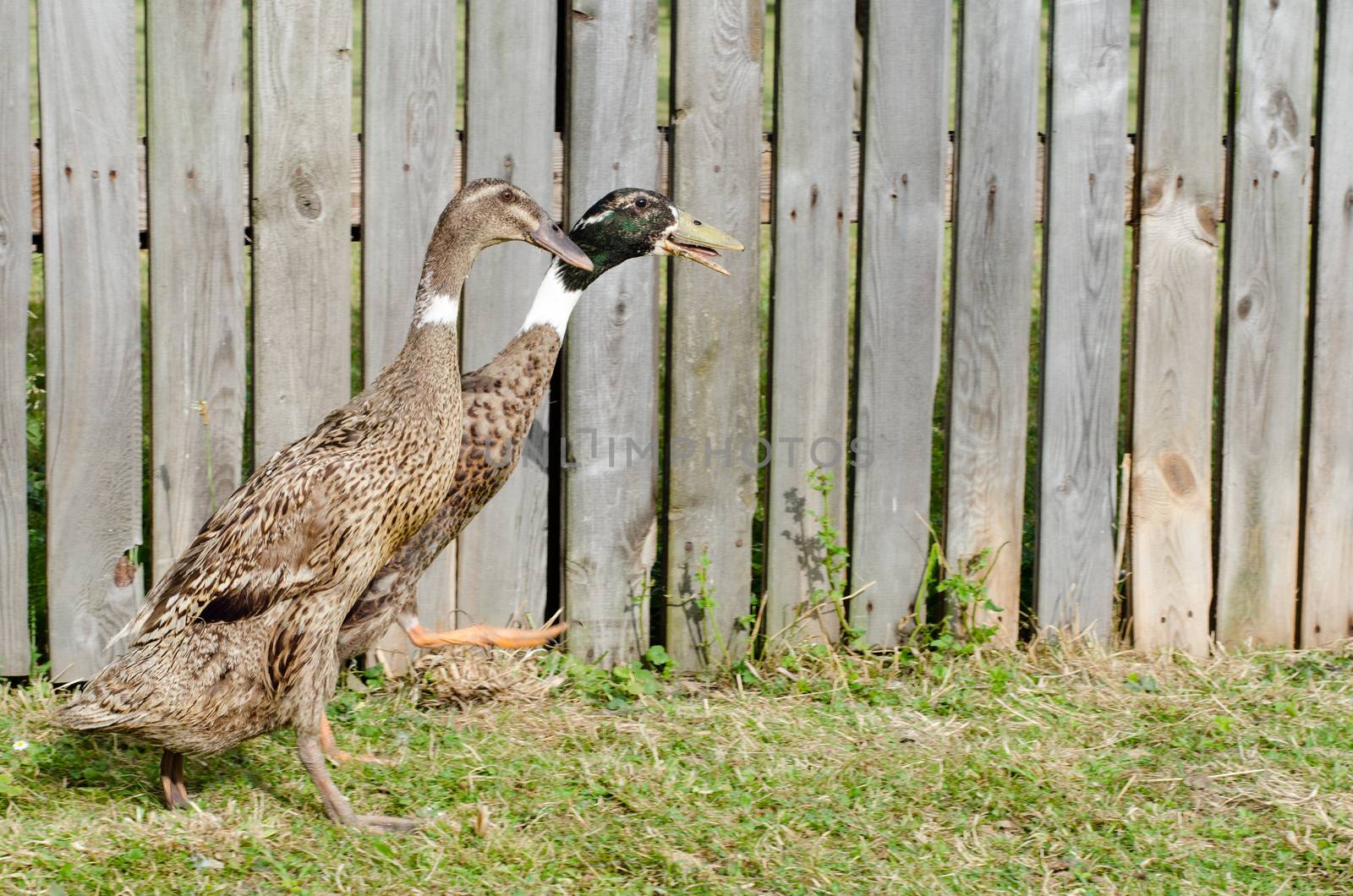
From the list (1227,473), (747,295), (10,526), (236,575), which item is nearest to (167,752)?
(236,575)

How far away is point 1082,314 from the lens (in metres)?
4.72

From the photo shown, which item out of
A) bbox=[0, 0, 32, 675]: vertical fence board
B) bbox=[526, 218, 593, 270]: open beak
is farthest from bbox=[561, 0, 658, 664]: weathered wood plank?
bbox=[0, 0, 32, 675]: vertical fence board

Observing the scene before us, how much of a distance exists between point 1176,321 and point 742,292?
1337 millimetres

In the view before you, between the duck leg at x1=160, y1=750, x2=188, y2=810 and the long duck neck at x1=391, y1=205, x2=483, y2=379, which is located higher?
the long duck neck at x1=391, y1=205, x2=483, y2=379

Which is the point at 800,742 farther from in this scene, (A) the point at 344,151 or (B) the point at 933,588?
(A) the point at 344,151

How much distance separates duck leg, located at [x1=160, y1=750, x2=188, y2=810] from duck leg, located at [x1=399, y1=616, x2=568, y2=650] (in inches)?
27.9

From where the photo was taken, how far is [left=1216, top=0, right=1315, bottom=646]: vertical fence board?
4.66 m

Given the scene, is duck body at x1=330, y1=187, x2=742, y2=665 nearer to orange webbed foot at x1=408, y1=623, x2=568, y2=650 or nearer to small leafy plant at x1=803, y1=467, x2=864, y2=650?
orange webbed foot at x1=408, y1=623, x2=568, y2=650

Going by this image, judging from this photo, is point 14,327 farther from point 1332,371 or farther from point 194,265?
point 1332,371

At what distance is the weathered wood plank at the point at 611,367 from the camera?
443 centimetres

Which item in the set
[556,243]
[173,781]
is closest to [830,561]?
[556,243]

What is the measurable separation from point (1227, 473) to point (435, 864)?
2.73 m

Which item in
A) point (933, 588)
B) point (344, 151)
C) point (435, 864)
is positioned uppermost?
point (344, 151)

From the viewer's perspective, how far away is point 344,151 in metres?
4.33
